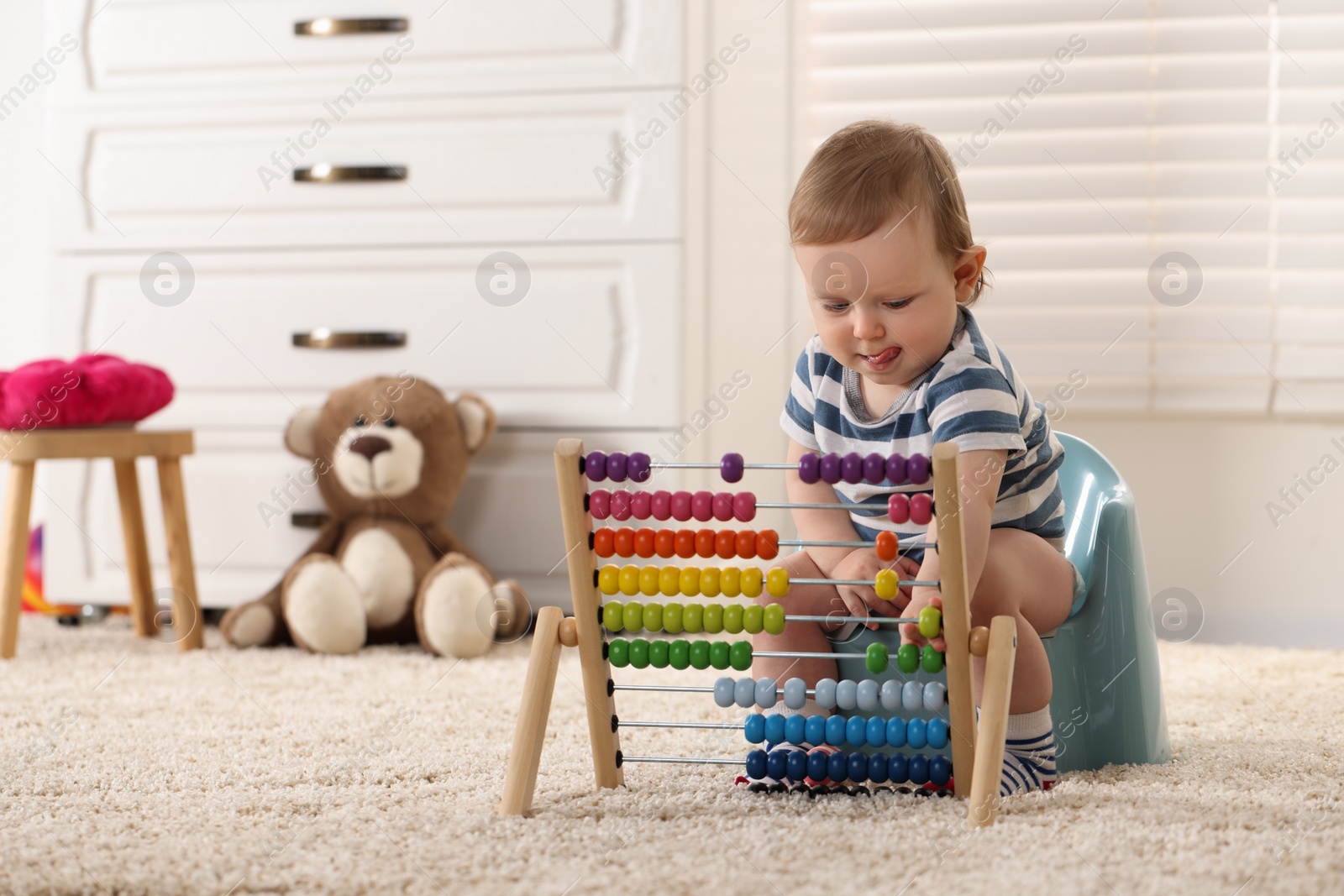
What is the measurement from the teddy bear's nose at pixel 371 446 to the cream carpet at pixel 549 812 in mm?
374

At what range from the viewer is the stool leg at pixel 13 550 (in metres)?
1.63

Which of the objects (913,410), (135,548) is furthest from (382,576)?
(913,410)

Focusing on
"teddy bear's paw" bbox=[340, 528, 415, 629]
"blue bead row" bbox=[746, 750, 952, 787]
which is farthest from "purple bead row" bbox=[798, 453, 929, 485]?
"teddy bear's paw" bbox=[340, 528, 415, 629]

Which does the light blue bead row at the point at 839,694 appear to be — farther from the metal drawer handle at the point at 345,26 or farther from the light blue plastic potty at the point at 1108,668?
the metal drawer handle at the point at 345,26

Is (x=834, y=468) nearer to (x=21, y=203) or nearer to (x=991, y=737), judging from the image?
(x=991, y=737)

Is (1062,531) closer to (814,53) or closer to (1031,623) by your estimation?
(1031,623)

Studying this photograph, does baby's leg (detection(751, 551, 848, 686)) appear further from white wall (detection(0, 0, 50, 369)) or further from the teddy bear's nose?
white wall (detection(0, 0, 50, 369))

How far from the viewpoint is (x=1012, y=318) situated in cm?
190

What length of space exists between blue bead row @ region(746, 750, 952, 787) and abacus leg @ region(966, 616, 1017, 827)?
0.26 feet

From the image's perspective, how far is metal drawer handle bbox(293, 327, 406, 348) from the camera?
182 centimetres

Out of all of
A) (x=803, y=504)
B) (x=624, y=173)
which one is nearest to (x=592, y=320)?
(x=624, y=173)

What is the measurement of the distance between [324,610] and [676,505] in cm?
91

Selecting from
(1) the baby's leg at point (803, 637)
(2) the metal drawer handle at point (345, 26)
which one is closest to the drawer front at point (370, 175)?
(2) the metal drawer handle at point (345, 26)

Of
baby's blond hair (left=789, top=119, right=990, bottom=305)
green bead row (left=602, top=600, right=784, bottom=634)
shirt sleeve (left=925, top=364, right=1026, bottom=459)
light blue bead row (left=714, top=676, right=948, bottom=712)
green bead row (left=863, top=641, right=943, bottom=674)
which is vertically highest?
baby's blond hair (left=789, top=119, right=990, bottom=305)
